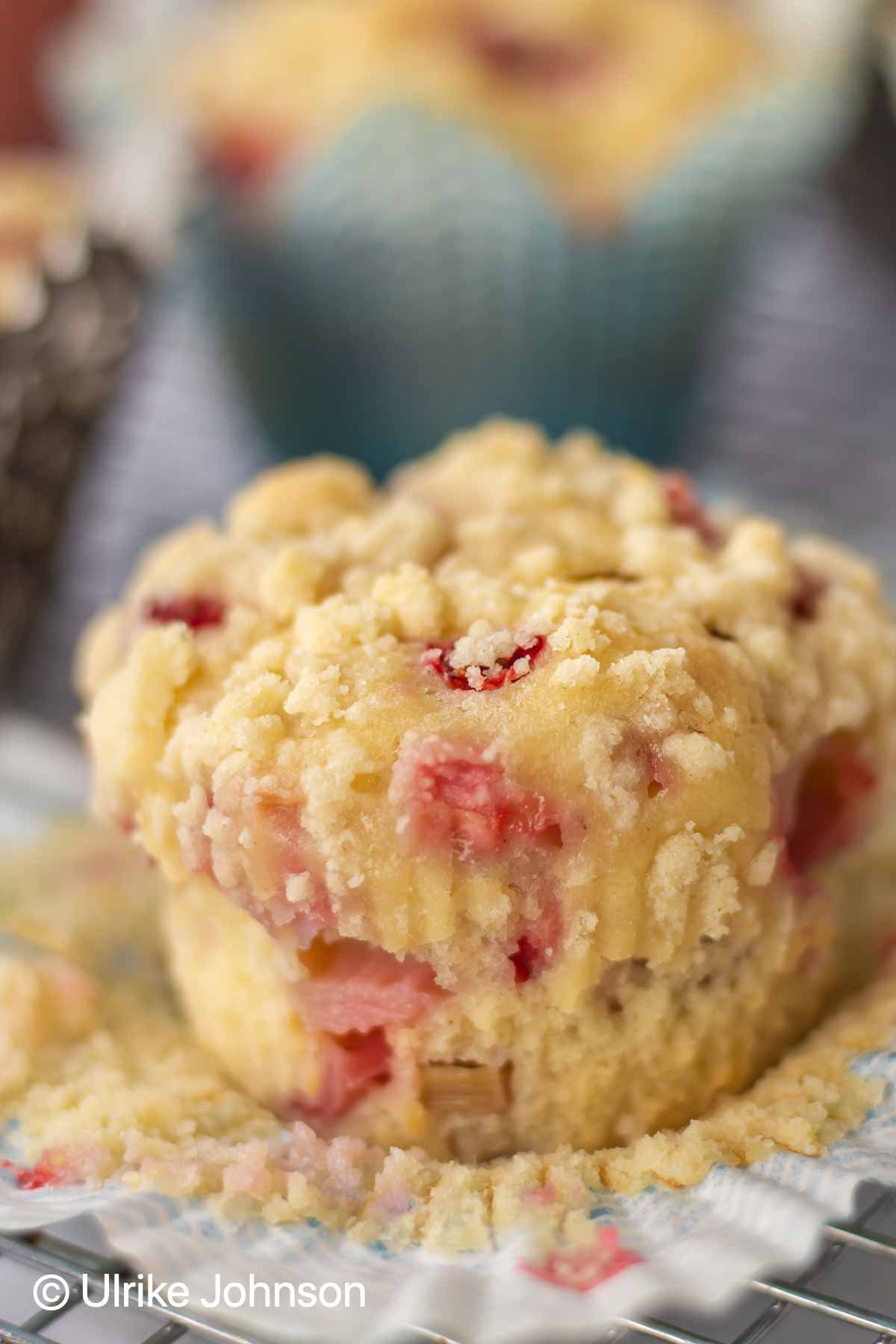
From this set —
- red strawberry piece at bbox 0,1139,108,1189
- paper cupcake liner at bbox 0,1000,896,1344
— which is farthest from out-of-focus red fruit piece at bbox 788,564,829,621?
red strawberry piece at bbox 0,1139,108,1189

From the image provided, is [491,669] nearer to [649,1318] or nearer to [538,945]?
[538,945]

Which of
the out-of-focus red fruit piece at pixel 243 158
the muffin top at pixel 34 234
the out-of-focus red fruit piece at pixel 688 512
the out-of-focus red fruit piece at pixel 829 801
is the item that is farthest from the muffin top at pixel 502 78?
the out-of-focus red fruit piece at pixel 829 801

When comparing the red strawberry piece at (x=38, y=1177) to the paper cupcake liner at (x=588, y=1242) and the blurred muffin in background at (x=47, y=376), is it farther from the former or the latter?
the blurred muffin in background at (x=47, y=376)

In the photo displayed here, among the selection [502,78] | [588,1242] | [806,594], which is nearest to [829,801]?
[806,594]

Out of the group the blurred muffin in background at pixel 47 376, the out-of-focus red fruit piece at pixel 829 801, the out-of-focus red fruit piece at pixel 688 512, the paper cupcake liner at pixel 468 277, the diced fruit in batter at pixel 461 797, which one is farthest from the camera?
the paper cupcake liner at pixel 468 277

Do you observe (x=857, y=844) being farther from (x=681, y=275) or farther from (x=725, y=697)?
(x=681, y=275)

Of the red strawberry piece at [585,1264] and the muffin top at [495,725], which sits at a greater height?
the muffin top at [495,725]

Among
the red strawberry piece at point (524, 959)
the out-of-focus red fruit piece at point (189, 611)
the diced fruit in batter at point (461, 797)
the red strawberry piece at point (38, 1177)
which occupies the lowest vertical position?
the red strawberry piece at point (38, 1177)

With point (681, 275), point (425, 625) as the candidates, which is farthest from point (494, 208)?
point (425, 625)
